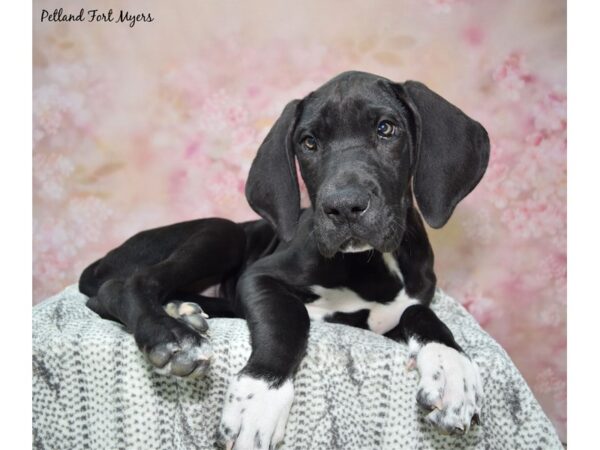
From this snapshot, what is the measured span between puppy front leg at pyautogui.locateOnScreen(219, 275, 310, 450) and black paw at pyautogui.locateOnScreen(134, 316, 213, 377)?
145 millimetres

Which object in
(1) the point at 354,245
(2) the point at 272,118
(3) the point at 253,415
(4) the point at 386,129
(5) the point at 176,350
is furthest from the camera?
(2) the point at 272,118

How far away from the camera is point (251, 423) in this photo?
2195 millimetres

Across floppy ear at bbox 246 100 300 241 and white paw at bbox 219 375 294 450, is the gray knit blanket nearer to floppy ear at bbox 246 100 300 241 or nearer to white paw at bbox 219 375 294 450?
white paw at bbox 219 375 294 450

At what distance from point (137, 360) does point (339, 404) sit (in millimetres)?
771

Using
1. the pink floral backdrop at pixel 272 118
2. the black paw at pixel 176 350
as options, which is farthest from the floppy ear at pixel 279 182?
the pink floral backdrop at pixel 272 118

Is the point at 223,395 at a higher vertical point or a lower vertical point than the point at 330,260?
lower

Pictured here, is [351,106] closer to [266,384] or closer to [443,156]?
[443,156]

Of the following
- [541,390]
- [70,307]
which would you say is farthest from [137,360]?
[541,390]

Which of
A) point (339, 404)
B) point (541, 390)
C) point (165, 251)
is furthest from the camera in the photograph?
point (541, 390)

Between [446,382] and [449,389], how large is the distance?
3 cm

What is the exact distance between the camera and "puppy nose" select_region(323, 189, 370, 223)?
7.89 ft

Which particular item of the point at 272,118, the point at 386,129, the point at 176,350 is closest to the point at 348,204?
the point at 386,129

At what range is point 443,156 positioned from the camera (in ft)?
8.81
